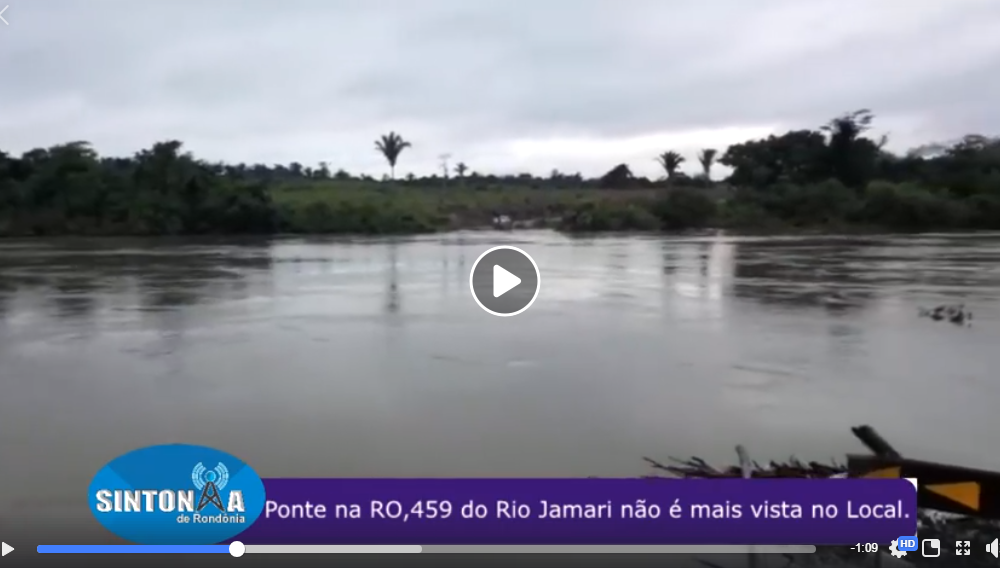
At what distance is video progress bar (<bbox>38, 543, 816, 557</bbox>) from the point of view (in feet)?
6.71

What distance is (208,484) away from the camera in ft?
6.70

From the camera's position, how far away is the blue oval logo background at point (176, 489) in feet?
6.59

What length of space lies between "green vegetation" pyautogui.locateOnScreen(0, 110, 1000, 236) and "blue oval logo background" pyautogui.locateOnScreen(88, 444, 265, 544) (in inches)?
217

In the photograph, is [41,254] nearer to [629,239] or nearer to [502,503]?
[629,239]

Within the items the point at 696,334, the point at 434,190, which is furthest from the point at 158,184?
the point at 696,334

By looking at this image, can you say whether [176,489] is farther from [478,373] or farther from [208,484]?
[478,373]

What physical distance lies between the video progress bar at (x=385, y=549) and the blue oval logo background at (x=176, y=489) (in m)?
0.04

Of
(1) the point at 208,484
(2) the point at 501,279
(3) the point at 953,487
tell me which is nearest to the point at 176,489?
(1) the point at 208,484

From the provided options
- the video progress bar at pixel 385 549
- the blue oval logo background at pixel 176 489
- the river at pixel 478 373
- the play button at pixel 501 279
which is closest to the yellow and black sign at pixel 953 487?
the video progress bar at pixel 385 549

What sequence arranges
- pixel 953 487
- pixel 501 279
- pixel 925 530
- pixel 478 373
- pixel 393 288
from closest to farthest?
1. pixel 953 487
2. pixel 925 530
3. pixel 501 279
4. pixel 478 373
5. pixel 393 288

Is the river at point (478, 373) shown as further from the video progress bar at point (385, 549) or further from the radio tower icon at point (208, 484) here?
the radio tower icon at point (208, 484)
